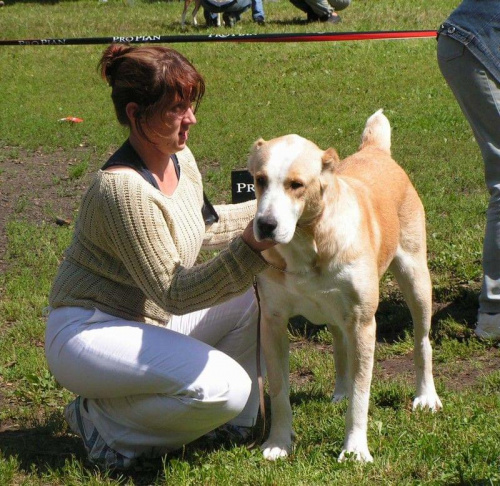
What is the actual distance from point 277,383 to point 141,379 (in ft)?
1.99

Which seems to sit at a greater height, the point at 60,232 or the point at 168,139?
the point at 168,139

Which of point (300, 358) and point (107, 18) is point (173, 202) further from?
point (107, 18)

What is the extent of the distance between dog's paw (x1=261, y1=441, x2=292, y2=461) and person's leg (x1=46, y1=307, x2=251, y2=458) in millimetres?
235

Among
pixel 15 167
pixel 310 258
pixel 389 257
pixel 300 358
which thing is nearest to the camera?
pixel 310 258

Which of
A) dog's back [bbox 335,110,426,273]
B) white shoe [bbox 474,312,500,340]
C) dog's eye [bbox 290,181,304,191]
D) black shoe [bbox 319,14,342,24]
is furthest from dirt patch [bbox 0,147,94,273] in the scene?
black shoe [bbox 319,14,342,24]

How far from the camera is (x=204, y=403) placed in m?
3.45

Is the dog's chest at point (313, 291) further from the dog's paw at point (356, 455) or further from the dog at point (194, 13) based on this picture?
the dog at point (194, 13)

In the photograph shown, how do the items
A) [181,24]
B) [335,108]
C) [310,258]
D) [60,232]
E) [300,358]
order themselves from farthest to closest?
1. [181,24]
2. [335,108]
3. [60,232]
4. [300,358]
5. [310,258]

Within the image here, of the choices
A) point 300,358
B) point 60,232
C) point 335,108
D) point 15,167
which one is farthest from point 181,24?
point 300,358

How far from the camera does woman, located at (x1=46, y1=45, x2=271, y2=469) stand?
3406 mm

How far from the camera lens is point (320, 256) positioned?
11.2ft

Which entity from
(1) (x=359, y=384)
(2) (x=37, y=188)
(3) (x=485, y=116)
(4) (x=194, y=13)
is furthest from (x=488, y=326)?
(4) (x=194, y=13)

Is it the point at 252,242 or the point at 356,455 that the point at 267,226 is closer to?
the point at 252,242

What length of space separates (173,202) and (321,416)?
1178mm
